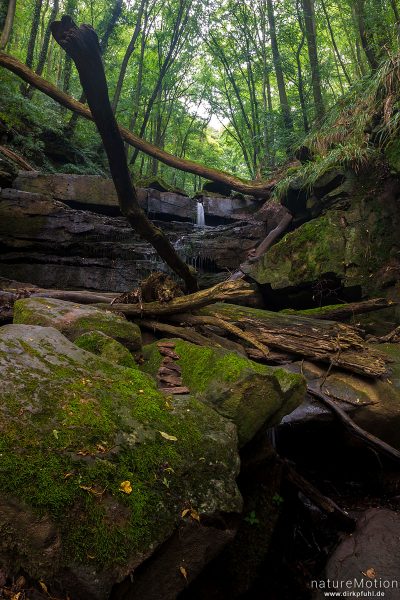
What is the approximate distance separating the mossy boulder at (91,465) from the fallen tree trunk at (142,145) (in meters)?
6.50

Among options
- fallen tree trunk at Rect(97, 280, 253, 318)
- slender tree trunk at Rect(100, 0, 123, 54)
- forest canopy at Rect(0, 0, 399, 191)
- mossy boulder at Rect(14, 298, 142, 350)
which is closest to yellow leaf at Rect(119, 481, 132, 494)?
mossy boulder at Rect(14, 298, 142, 350)

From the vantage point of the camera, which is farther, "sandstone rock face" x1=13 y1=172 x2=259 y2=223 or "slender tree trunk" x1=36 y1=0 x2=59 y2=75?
"slender tree trunk" x1=36 y1=0 x2=59 y2=75

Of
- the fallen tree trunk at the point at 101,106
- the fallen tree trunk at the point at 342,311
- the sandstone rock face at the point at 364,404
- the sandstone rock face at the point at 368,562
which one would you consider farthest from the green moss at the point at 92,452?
the fallen tree trunk at the point at 342,311

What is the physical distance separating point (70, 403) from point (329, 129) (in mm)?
8615

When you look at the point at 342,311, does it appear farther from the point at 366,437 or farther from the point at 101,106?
the point at 101,106

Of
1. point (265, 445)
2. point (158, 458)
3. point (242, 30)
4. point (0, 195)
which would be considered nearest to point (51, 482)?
point (158, 458)

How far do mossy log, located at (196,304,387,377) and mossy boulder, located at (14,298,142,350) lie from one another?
A: 1.68 m

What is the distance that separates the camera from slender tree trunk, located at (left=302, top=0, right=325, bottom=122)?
11.2 m

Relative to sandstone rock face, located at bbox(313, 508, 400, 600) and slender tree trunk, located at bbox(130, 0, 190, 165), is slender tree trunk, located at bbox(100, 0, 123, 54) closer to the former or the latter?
slender tree trunk, located at bbox(130, 0, 190, 165)

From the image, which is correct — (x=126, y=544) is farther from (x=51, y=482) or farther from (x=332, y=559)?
(x=332, y=559)

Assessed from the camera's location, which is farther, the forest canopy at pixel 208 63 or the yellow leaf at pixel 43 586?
the forest canopy at pixel 208 63

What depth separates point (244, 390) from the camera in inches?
118

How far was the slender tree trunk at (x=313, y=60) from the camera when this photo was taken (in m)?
11.2

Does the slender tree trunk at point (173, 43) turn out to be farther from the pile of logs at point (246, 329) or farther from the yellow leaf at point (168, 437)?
the yellow leaf at point (168, 437)
